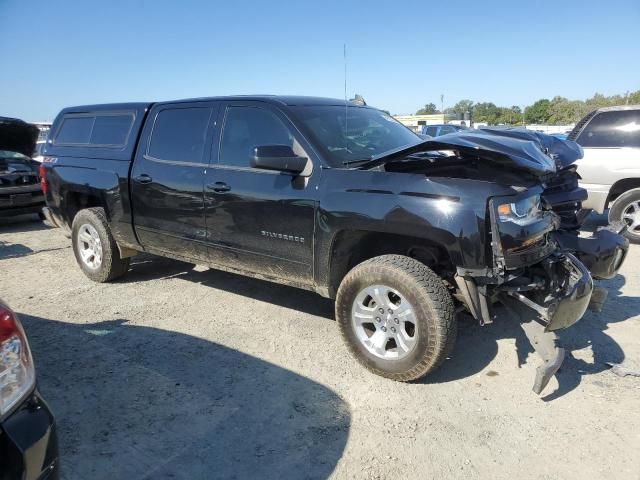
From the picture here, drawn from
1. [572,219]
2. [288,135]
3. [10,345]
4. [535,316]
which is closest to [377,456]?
[535,316]

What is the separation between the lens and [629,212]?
7.13 metres

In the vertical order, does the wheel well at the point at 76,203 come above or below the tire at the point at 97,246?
above

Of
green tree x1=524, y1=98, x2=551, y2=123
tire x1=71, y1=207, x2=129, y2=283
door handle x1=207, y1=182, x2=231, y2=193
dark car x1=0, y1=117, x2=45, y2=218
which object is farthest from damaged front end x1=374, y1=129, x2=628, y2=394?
green tree x1=524, y1=98, x2=551, y2=123

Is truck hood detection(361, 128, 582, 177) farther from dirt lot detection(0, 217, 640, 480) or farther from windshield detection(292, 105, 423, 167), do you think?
dirt lot detection(0, 217, 640, 480)

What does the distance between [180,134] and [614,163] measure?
6.30 m

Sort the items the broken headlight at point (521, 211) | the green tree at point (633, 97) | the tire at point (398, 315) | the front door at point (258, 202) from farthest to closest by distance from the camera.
A: the green tree at point (633, 97), the front door at point (258, 202), the tire at point (398, 315), the broken headlight at point (521, 211)

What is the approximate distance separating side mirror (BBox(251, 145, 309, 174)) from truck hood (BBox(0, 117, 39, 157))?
809 cm

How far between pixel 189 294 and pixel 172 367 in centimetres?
157

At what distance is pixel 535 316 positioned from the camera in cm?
307

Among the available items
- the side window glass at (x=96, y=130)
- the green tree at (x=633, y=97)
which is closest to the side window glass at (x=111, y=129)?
the side window glass at (x=96, y=130)

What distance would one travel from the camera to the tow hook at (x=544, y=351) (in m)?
2.90

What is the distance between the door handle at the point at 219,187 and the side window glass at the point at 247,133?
0.63 ft

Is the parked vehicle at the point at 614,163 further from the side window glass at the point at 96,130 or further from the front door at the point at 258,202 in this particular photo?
the side window glass at the point at 96,130

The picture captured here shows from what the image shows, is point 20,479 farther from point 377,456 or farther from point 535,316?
point 535,316
